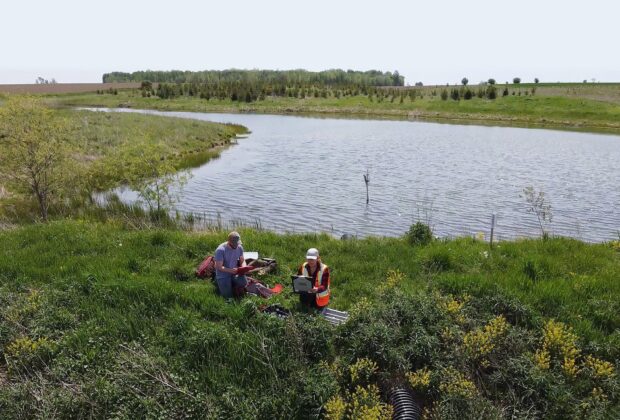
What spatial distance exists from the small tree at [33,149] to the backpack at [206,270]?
33.4 ft

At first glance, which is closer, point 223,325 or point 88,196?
point 223,325

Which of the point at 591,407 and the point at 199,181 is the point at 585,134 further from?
the point at 591,407

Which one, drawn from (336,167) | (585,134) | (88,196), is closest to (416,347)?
(88,196)

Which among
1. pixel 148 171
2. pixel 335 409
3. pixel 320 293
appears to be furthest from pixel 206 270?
pixel 148 171

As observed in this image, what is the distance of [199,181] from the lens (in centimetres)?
2880

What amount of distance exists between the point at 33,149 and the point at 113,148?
14.1 metres

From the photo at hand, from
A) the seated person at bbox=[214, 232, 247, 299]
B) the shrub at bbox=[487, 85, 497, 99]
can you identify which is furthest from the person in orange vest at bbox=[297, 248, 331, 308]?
the shrub at bbox=[487, 85, 497, 99]

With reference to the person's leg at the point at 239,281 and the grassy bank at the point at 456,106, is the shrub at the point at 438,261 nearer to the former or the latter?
the person's leg at the point at 239,281

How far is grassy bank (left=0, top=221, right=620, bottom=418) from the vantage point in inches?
302

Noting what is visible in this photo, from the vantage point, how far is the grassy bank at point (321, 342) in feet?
25.2

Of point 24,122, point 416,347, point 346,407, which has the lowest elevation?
point 346,407

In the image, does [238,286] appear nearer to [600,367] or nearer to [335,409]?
[335,409]

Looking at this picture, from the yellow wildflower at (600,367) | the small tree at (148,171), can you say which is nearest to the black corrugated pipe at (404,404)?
the yellow wildflower at (600,367)

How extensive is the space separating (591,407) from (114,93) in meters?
125
